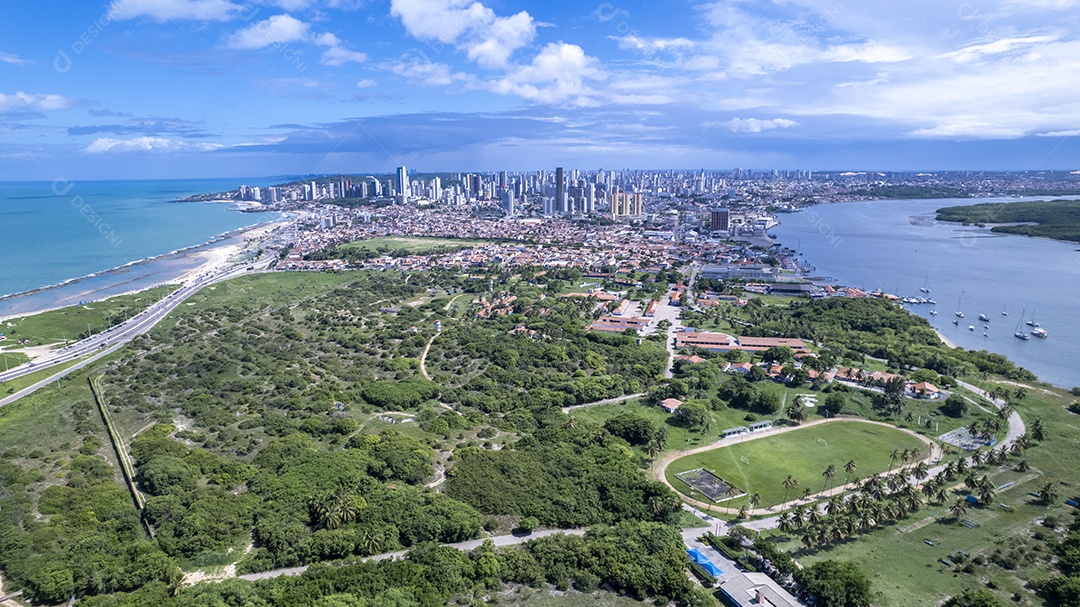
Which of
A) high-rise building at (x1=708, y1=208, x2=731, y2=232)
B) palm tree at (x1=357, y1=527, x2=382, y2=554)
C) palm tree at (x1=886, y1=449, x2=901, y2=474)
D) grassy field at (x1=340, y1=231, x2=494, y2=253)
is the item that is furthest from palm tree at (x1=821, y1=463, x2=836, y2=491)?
high-rise building at (x1=708, y1=208, x2=731, y2=232)

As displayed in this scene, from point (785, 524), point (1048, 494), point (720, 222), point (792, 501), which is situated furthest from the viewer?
point (720, 222)

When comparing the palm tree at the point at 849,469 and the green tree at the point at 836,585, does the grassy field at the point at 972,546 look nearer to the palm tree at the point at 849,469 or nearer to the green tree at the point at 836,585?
the green tree at the point at 836,585

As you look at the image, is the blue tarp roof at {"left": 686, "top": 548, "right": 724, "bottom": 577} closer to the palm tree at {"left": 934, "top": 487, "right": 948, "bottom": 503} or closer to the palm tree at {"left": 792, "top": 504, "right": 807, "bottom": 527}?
the palm tree at {"left": 792, "top": 504, "right": 807, "bottom": 527}

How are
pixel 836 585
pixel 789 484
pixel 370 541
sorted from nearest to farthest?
1. pixel 836 585
2. pixel 370 541
3. pixel 789 484

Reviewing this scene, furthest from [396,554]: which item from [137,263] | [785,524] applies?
[137,263]

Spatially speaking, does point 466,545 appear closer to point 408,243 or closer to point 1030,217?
point 408,243

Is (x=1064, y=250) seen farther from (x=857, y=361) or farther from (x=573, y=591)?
(x=573, y=591)
